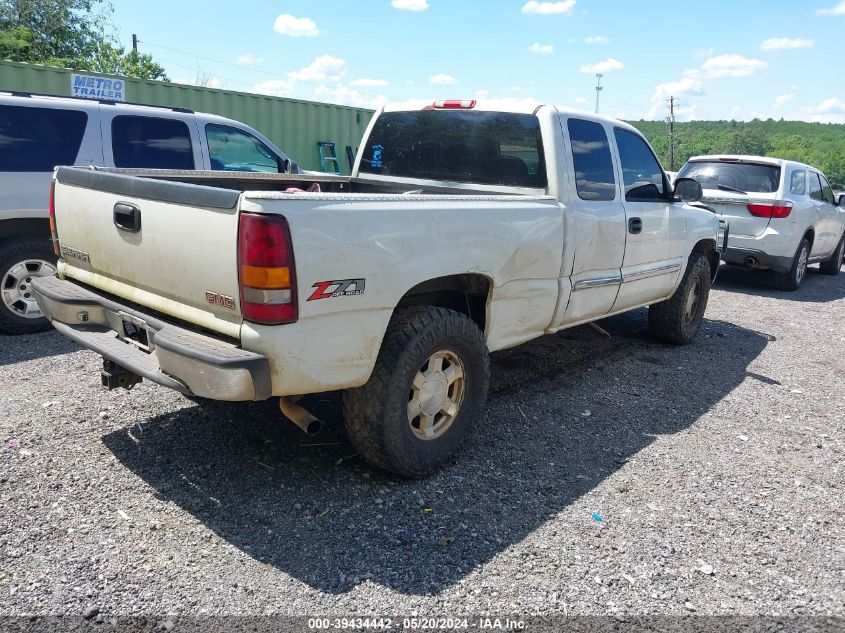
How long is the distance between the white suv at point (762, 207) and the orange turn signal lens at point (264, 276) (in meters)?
8.12

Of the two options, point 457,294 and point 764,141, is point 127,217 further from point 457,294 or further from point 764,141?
point 764,141

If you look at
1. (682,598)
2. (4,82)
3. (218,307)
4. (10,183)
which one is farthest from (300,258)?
(4,82)

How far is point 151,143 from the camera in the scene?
6.43m

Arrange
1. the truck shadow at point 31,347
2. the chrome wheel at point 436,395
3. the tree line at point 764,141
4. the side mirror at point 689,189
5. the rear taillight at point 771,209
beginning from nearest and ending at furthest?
the chrome wheel at point 436,395, the truck shadow at point 31,347, the side mirror at point 689,189, the rear taillight at point 771,209, the tree line at point 764,141

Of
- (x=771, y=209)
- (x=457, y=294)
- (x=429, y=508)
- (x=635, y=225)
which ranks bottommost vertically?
(x=429, y=508)

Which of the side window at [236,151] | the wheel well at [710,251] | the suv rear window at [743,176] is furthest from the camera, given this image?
the suv rear window at [743,176]

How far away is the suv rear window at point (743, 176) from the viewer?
9.53 m

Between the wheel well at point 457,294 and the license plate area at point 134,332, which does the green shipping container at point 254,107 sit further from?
the wheel well at point 457,294

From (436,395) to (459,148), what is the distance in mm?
1985

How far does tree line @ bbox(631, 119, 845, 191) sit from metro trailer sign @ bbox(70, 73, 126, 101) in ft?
116

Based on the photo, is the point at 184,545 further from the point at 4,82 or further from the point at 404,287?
the point at 4,82


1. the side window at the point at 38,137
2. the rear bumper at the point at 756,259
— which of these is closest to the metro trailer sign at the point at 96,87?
the side window at the point at 38,137

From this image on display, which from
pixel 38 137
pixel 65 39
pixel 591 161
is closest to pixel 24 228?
pixel 38 137

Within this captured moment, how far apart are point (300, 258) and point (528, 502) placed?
1709mm
